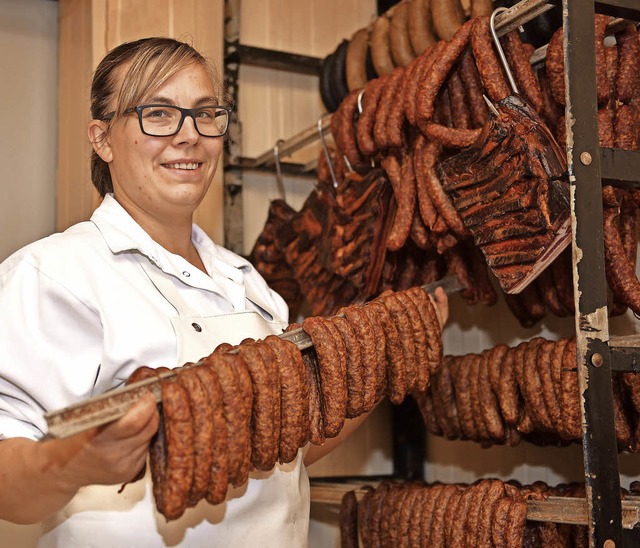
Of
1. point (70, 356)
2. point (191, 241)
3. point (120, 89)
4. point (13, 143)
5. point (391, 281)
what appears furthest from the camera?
point (13, 143)

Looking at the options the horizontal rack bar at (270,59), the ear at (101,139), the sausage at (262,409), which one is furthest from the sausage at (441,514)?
the horizontal rack bar at (270,59)

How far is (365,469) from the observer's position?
499 cm

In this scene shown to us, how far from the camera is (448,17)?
398cm

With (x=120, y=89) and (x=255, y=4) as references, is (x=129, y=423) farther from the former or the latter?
(x=255, y=4)

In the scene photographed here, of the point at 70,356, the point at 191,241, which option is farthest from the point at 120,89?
the point at 70,356

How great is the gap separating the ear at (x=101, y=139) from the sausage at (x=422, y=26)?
1878 mm

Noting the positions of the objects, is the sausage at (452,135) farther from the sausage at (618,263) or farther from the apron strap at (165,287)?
the apron strap at (165,287)

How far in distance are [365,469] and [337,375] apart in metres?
2.54

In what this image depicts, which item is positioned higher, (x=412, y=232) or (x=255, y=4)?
(x=255, y=4)

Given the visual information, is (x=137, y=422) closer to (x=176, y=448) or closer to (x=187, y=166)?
(x=176, y=448)

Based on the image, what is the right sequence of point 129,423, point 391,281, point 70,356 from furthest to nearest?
1. point 391,281
2. point 70,356
3. point 129,423

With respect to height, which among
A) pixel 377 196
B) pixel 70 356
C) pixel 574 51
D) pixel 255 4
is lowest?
pixel 70 356

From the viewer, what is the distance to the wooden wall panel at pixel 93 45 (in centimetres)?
441

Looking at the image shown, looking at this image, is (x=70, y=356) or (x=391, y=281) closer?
(x=70, y=356)
